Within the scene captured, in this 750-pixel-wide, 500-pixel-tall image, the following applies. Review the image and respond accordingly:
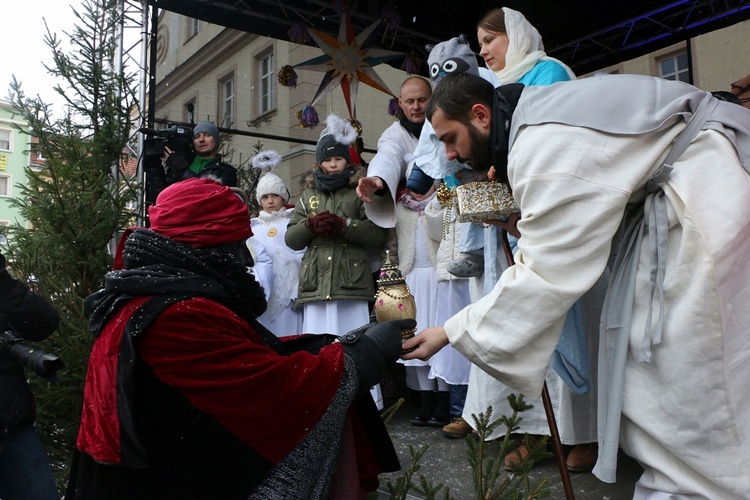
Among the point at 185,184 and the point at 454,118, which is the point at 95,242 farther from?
the point at 454,118

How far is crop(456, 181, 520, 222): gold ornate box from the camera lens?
2.50 meters

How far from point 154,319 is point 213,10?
585cm

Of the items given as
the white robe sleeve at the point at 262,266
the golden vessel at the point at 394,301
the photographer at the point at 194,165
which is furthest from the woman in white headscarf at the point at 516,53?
the photographer at the point at 194,165

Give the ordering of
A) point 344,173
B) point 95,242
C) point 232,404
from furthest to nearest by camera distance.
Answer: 1. point 344,173
2. point 95,242
3. point 232,404

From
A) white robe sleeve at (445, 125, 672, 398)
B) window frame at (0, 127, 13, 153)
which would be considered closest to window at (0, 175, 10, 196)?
window frame at (0, 127, 13, 153)

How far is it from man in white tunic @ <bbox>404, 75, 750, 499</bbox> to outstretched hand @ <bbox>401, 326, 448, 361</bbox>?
0.52 feet

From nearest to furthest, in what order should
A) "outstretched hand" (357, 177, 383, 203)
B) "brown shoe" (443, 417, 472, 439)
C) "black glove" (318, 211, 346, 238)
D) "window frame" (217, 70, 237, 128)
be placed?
"brown shoe" (443, 417, 472, 439) < "outstretched hand" (357, 177, 383, 203) < "black glove" (318, 211, 346, 238) < "window frame" (217, 70, 237, 128)

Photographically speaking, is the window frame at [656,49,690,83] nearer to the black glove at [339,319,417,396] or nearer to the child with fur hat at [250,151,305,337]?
the child with fur hat at [250,151,305,337]

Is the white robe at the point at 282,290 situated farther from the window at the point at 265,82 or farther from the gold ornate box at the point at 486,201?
the window at the point at 265,82

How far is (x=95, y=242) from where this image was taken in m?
4.20

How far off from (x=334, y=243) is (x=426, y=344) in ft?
8.51

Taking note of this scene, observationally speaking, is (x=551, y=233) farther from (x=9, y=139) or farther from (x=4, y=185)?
(x=9, y=139)

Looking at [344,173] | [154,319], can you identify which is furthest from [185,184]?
[344,173]

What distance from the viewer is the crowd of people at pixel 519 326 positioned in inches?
67.8
